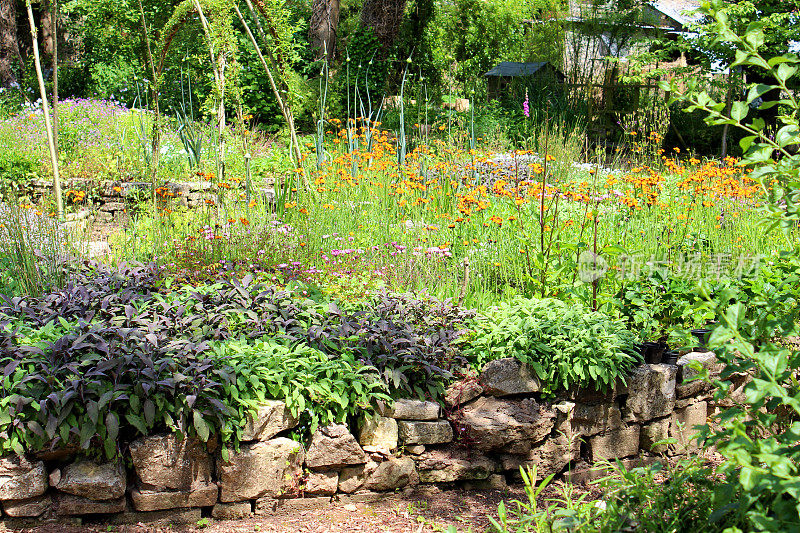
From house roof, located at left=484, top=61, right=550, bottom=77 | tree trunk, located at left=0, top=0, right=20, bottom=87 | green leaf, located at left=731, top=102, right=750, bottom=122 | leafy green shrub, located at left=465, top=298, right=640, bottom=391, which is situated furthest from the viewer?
house roof, located at left=484, top=61, right=550, bottom=77

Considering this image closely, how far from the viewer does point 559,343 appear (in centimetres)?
313

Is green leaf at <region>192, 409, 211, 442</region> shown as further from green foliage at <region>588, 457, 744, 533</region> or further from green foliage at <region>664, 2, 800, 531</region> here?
green foliage at <region>664, 2, 800, 531</region>

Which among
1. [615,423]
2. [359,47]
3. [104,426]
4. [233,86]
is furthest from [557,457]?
[359,47]

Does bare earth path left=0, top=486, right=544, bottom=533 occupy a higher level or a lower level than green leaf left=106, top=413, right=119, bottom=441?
lower

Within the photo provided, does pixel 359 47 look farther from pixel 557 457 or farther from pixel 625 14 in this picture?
pixel 557 457

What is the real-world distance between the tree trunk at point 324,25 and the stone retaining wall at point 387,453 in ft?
35.3

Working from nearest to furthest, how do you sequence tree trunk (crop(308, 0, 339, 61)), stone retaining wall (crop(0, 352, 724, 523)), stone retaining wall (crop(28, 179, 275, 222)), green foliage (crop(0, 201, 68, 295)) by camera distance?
stone retaining wall (crop(0, 352, 724, 523))
green foliage (crop(0, 201, 68, 295))
stone retaining wall (crop(28, 179, 275, 222))
tree trunk (crop(308, 0, 339, 61))

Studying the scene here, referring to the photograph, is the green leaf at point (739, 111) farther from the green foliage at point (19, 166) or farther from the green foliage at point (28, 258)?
the green foliage at point (19, 166)

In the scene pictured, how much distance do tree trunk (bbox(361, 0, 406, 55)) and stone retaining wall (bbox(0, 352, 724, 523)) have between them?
1006 centimetres

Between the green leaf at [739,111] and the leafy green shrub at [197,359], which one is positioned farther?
the leafy green shrub at [197,359]

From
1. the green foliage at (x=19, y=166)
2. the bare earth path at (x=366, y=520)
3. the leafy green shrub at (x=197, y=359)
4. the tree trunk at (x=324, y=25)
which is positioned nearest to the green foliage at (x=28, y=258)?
the leafy green shrub at (x=197, y=359)

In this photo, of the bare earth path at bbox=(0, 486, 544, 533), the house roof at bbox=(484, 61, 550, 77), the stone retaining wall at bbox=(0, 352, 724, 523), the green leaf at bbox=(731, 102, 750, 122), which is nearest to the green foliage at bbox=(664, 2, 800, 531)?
the green leaf at bbox=(731, 102, 750, 122)

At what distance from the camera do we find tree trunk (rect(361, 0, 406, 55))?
12016mm

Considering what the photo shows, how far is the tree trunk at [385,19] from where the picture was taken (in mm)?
12016
